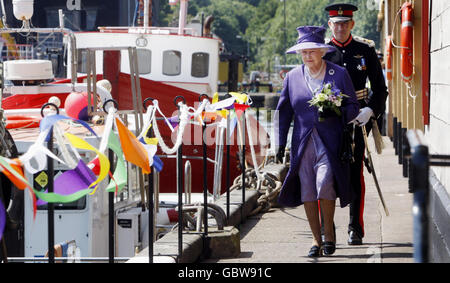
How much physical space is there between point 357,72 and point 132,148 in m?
2.92

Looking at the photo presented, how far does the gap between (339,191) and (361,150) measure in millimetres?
699

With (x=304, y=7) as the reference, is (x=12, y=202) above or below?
below

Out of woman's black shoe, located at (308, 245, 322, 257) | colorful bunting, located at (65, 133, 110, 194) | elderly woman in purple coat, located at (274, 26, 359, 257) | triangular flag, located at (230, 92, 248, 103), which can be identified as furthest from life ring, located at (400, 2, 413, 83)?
colorful bunting, located at (65, 133, 110, 194)

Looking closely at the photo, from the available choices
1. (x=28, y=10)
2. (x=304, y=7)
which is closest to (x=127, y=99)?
(x=28, y=10)

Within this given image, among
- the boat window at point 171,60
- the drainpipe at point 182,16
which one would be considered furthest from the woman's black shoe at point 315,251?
the boat window at point 171,60

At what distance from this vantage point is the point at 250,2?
194 m

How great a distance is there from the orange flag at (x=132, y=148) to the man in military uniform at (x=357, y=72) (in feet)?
8.28

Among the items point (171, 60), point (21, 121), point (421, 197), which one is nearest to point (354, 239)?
point (421, 197)

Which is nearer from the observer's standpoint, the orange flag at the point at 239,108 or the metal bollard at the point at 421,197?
the metal bollard at the point at 421,197

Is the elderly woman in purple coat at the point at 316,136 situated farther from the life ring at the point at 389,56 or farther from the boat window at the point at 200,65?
the boat window at the point at 200,65

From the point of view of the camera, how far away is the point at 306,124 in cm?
718

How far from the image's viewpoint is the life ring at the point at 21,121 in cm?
1281

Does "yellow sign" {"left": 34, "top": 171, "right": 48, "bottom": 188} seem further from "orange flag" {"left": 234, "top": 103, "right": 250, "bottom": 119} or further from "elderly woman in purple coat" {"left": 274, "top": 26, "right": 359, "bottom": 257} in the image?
"elderly woman in purple coat" {"left": 274, "top": 26, "right": 359, "bottom": 257}
